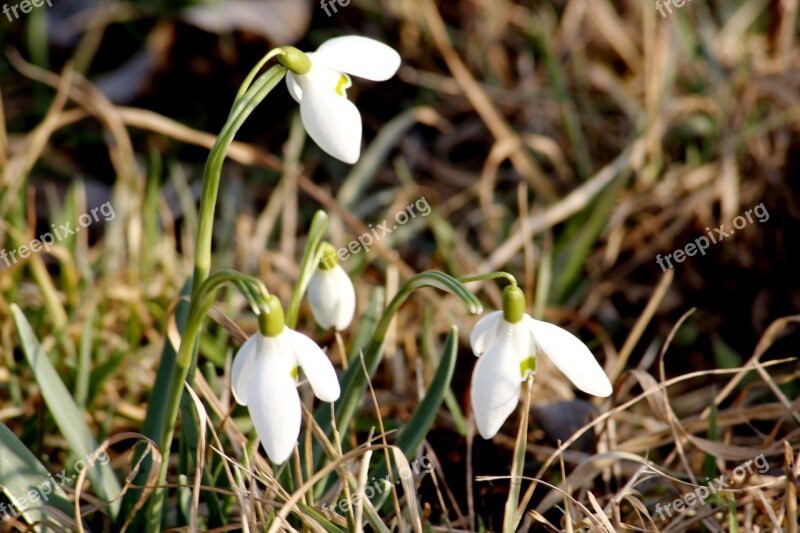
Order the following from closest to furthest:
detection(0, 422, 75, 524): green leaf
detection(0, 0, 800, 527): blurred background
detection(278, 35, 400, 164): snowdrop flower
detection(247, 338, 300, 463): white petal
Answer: detection(247, 338, 300, 463): white petal → detection(278, 35, 400, 164): snowdrop flower → detection(0, 422, 75, 524): green leaf → detection(0, 0, 800, 527): blurred background

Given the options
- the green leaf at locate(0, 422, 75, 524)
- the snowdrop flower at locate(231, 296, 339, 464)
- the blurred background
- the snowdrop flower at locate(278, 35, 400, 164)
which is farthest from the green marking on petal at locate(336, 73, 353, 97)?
the green leaf at locate(0, 422, 75, 524)

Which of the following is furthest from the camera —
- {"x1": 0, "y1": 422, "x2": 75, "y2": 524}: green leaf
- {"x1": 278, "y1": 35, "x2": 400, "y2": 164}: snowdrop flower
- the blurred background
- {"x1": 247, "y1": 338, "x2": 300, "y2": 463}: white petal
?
the blurred background

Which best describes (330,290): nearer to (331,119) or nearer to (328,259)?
(328,259)

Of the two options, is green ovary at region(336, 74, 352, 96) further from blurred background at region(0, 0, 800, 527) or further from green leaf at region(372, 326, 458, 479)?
blurred background at region(0, 0, 800, 527)

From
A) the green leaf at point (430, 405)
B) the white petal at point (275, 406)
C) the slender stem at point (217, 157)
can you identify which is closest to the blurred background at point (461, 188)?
the green leaf at point (430, 405)

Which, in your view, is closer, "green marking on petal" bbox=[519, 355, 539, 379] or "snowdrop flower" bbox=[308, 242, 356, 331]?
"green marking on petal" bbox=[519, 355, 539, 379]

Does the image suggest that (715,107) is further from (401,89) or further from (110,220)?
(110,220)

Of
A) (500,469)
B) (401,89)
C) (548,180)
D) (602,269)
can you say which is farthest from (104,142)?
(500,469)
